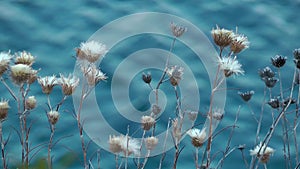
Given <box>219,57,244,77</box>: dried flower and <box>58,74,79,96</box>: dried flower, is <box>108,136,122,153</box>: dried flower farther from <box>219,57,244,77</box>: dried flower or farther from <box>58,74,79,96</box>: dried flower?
<box>219,57,244,77</box>: dried flower

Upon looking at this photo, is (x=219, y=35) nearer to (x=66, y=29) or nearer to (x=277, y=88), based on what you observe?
(x=277, y=88)

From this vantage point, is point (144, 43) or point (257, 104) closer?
point (257, 104)

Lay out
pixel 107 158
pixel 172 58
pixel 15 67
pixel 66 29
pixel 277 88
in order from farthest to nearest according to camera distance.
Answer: pixel 66 29 < pixel 277 88 < pixel 172 58 < pixel 107 158 < pixel 15 67

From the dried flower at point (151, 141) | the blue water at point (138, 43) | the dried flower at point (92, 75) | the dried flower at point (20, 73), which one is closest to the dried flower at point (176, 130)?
the dried flower at point (151, 141)

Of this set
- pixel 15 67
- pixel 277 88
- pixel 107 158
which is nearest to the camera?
pixel 15 67

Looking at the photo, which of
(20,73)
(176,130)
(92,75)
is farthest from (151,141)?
(20,73)

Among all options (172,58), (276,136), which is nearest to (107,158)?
(172,58)

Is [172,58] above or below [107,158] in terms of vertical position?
above
